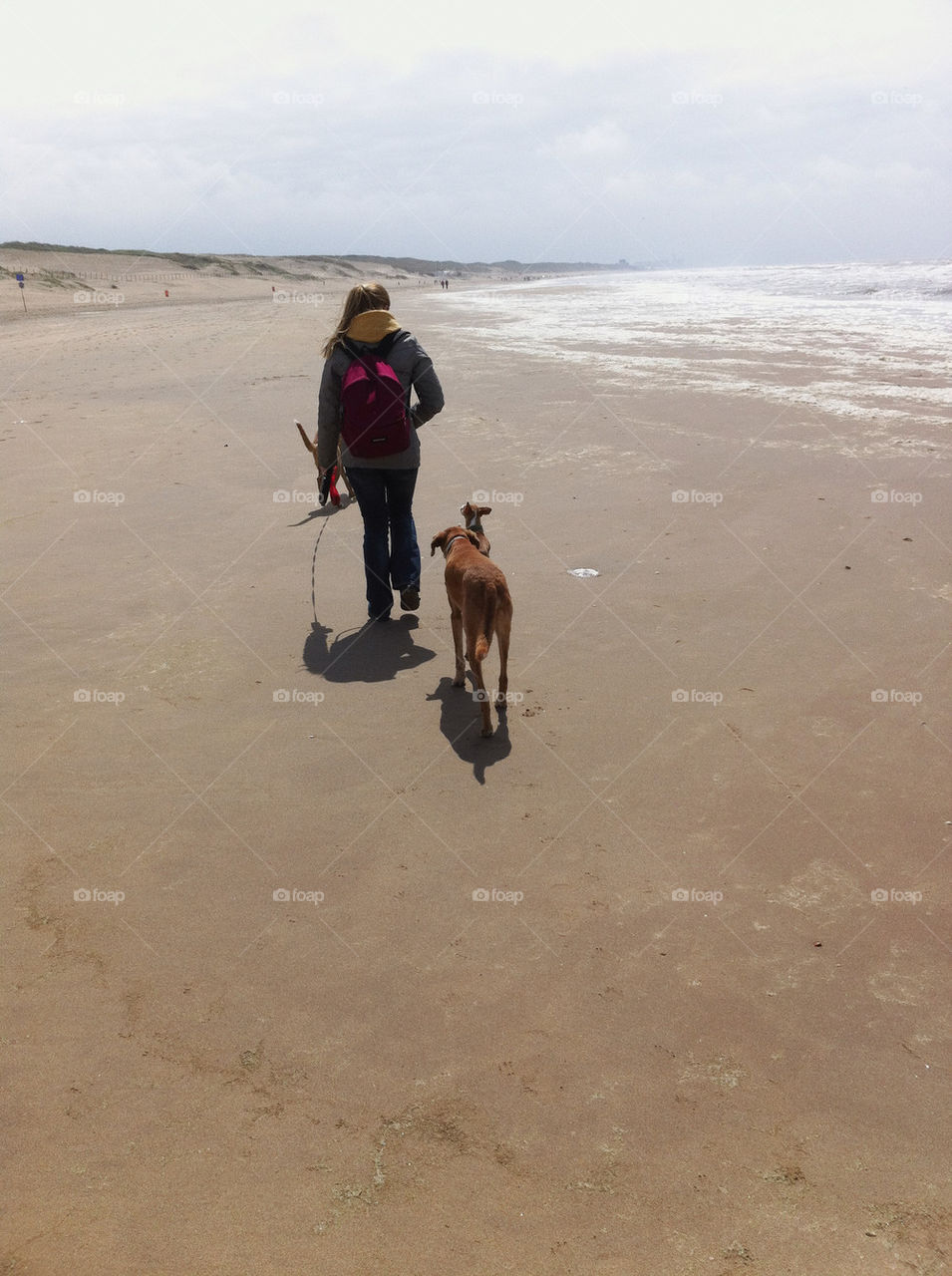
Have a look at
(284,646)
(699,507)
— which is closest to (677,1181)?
(284,646)

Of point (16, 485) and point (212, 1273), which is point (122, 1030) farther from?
point (16, 485)

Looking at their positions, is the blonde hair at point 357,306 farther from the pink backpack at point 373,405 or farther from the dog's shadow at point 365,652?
the dog's shadow at point 365,652

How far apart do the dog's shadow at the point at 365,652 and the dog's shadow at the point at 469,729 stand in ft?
1.40

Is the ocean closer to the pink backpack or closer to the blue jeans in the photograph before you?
the blue jeans

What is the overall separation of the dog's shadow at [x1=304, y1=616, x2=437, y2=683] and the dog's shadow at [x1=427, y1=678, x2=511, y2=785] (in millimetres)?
426

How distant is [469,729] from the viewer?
490 cm

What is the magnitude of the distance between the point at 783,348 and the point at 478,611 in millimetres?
16601

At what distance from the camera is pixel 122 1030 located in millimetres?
2992

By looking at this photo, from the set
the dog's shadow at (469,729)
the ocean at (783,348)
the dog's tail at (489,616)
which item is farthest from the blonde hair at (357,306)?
the ocean at (783,348)

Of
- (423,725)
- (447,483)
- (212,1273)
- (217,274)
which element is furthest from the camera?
(217,274)

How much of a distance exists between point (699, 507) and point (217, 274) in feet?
277

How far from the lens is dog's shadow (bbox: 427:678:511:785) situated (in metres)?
4.61

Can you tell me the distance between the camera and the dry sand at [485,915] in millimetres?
2436

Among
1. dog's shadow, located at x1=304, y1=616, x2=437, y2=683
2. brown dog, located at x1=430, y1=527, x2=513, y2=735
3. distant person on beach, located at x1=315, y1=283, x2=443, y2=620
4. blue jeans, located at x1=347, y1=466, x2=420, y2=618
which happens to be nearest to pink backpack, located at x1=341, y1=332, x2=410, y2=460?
distant person on beach, located at x1=315, y1=283, x2=443, y2=620
